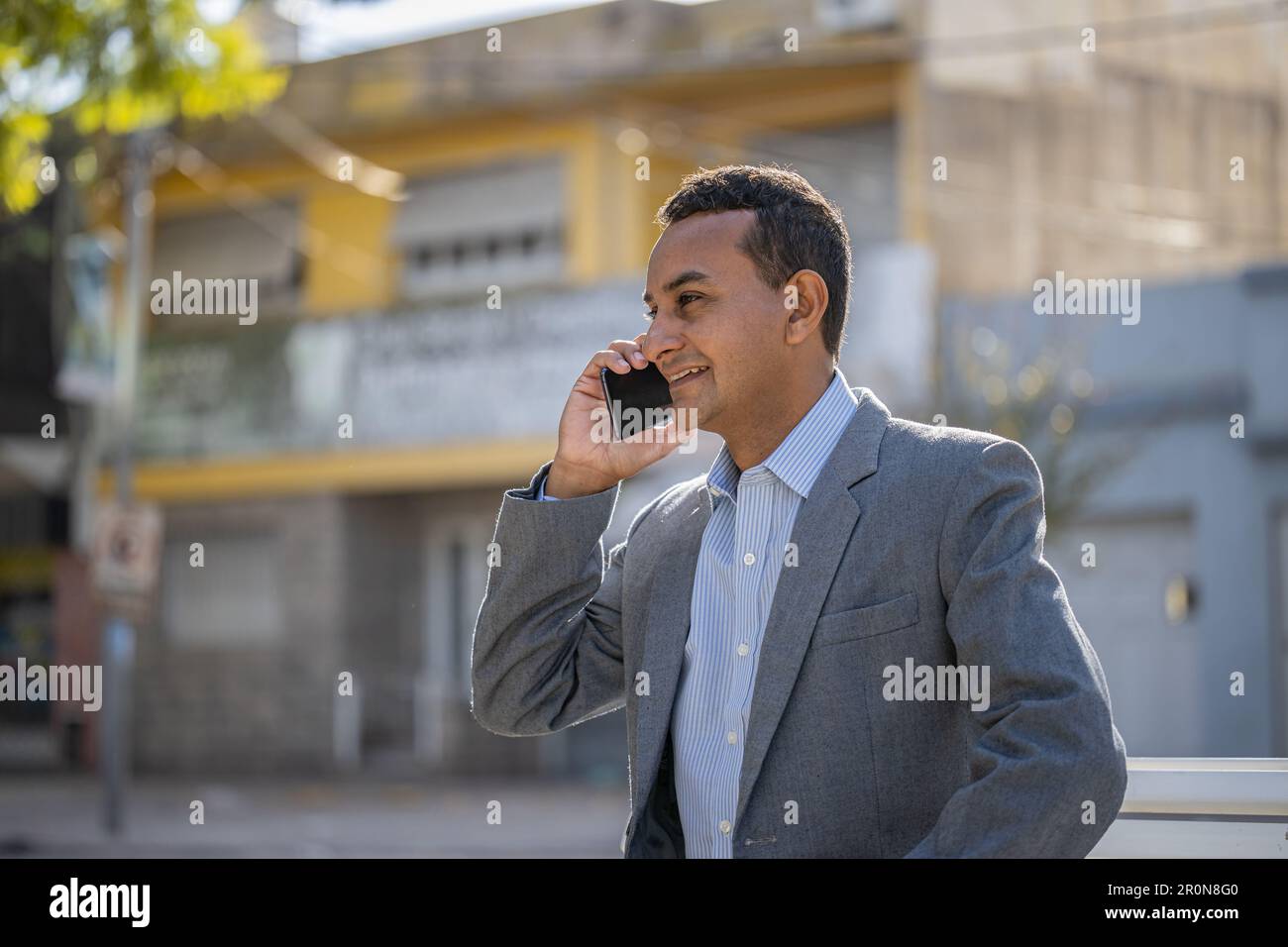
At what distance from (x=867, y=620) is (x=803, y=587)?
10cm

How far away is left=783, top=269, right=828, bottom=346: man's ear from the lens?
227 centimetres

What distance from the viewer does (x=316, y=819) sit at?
43.7 ft

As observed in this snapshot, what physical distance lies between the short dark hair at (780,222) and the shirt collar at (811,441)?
82 mm

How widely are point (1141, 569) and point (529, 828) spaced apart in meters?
5.80

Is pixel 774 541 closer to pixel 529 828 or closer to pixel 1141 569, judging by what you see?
pixel 529 828

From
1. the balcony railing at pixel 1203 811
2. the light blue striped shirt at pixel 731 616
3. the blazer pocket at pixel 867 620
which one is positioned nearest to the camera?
the blazer pocket at pixel 867 620

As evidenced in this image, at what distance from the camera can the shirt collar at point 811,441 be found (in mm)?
2285

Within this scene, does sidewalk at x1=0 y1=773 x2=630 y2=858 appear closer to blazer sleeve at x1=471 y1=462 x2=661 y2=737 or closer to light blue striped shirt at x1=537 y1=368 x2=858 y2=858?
blazer sleeve at x1=471 y1=462 x2=661 y2=737

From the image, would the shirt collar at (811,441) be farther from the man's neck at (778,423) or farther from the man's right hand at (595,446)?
the man's right hand at (595,446)

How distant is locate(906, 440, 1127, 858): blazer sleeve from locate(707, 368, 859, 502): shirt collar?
14.0 inches

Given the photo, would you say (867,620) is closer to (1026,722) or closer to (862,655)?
(862,655)

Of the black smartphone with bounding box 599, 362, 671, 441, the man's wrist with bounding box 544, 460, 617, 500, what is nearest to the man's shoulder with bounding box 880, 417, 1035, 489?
the black smartphone with bounding box 599, 362, 671, 441

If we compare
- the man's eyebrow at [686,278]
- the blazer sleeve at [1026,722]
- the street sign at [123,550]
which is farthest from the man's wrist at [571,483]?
the street sign at [123,550]

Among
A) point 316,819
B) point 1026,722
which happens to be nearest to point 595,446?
point 1026,722
